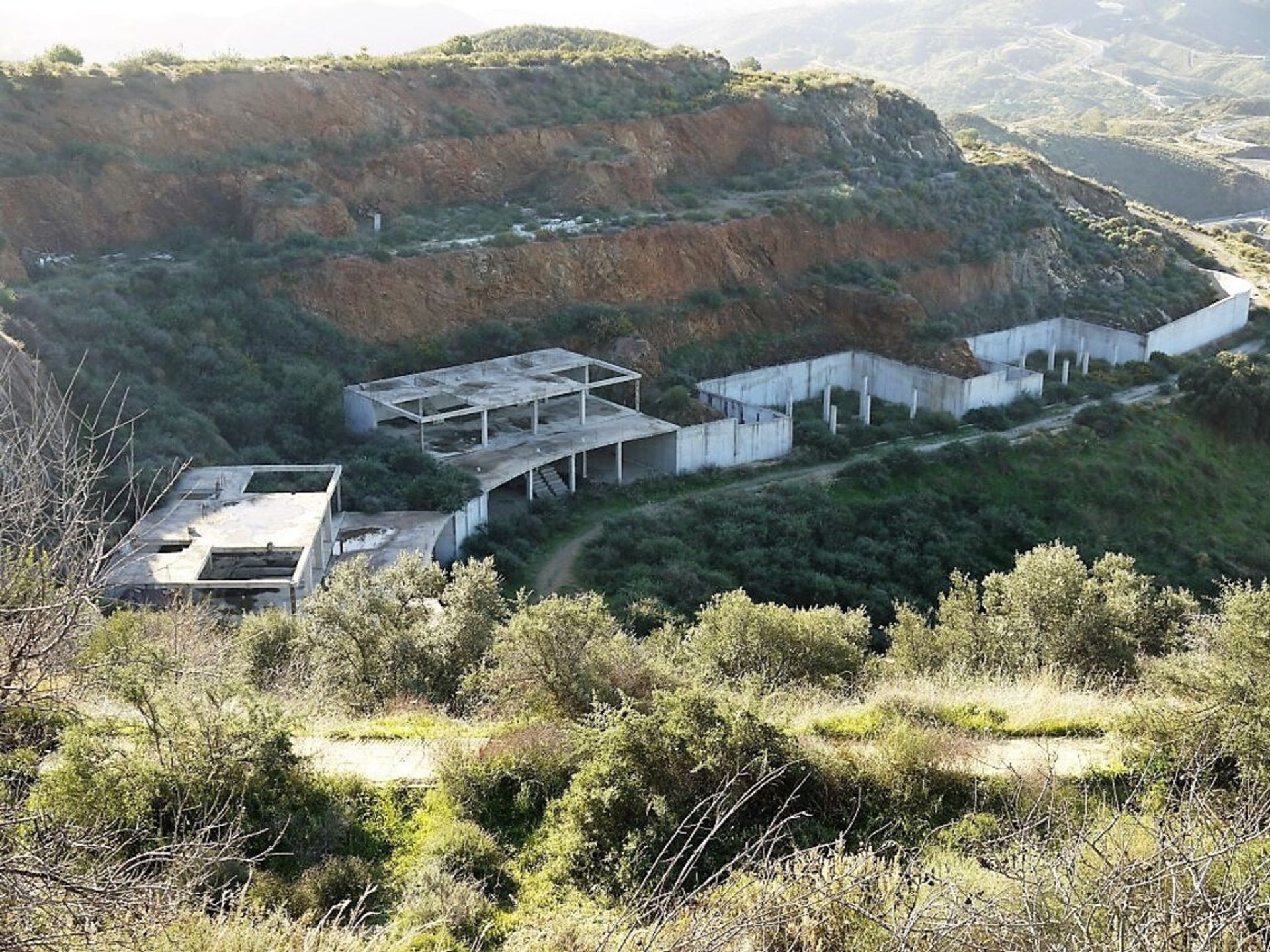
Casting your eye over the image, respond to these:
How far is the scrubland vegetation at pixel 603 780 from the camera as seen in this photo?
275 inches

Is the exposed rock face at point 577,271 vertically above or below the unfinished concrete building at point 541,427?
above

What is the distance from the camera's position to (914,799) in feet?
34.0

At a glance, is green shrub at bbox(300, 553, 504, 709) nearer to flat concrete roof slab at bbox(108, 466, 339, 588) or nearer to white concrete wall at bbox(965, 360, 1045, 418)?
flat concrete roof slab at bbox(108, 466, 339, 588)

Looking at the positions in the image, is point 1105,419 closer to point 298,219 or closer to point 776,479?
point 776,479

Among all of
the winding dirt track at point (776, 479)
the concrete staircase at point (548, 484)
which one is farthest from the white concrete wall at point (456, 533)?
the concrete staircase at point (548, 484)

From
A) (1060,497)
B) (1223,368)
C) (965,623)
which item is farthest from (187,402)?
(1223,368)

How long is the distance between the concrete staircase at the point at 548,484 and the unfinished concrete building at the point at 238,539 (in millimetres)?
5794

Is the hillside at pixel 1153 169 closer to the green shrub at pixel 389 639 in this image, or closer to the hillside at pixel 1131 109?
the hillside at pixel 1131 109

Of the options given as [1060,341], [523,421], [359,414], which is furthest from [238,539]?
[1060,341]

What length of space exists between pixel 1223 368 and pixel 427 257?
83.3ft

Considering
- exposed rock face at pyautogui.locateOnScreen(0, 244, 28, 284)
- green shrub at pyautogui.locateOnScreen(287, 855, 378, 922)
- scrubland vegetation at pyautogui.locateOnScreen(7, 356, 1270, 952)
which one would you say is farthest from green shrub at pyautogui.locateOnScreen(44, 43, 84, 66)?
green shrub at pyautogui.locateOnScreen(287, 855, 378, 922)

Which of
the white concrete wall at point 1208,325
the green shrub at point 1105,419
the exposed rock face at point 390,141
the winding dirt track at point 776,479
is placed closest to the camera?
the winding dirt track at point 776,479

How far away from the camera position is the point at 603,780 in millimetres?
10156

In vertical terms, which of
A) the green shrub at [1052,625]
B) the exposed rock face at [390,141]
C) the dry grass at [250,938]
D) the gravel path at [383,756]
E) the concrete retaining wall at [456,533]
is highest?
the exposed rock face at [390,141]
